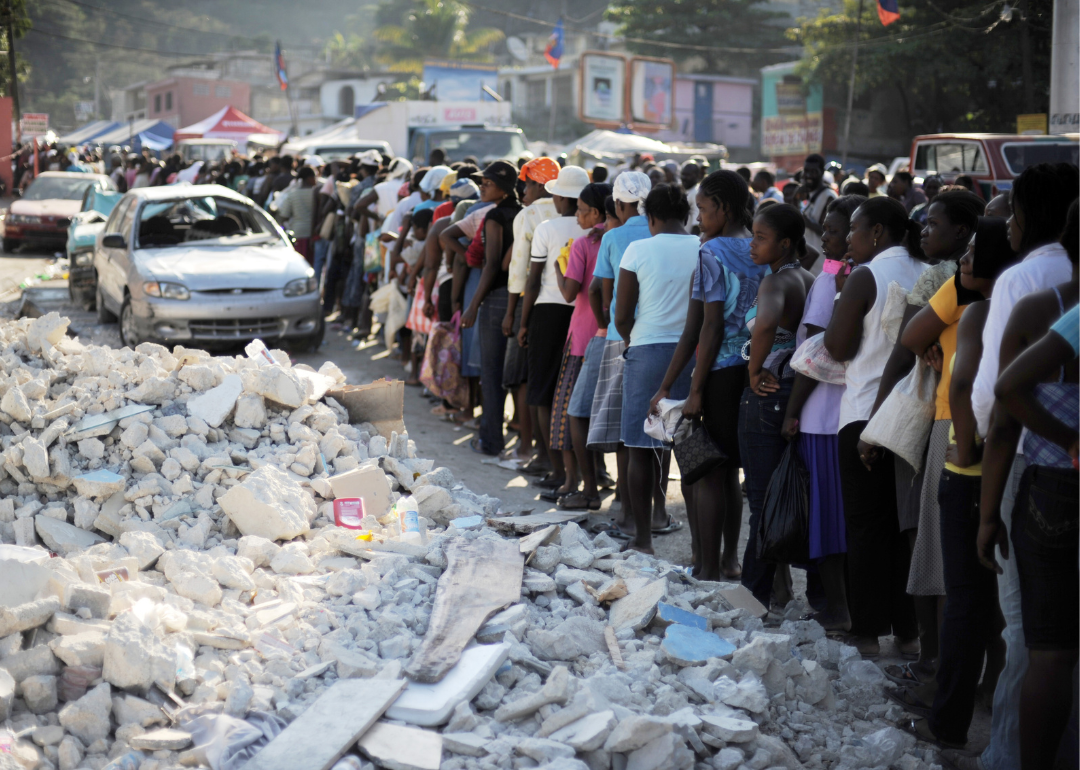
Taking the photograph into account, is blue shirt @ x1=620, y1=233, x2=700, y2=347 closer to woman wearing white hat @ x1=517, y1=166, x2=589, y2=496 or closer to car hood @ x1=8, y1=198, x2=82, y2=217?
woman wearing white hat @ x1=517, y1=166, x2=589, y2=496

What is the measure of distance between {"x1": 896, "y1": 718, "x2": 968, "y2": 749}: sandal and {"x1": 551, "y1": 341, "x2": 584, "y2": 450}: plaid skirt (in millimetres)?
3107

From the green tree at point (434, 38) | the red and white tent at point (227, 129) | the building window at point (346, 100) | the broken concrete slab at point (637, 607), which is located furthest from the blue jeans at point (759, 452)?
the building window at point (346, 100)

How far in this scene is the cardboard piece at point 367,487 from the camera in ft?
17.2

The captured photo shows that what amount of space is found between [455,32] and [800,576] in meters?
47.9

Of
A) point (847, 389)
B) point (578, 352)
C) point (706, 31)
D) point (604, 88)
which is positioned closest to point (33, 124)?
point (604, 88)

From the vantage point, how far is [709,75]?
4572cm

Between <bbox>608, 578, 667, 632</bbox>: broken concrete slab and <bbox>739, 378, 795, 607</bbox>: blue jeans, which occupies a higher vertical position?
<bbox>739, 378, 795, 607</bbox>: blue jeans

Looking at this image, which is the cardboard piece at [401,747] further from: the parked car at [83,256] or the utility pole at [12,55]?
the utility pole at [12,55]

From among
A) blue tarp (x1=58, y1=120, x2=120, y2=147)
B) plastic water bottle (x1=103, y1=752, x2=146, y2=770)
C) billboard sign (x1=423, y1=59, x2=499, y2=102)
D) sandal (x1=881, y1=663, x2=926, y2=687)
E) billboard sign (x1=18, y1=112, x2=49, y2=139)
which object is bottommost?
sandal (x1=881, y1=663, x2=926, y2=687)

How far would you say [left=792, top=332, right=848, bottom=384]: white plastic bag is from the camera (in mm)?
4133

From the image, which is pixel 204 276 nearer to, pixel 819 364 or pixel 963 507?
pixel 819 364

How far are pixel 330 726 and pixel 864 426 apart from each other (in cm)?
235

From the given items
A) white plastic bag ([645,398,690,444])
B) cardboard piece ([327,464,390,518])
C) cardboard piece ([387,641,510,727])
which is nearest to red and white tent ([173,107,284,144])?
cardboard piece ([327,464,390,518])

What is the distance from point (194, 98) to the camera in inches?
2345
